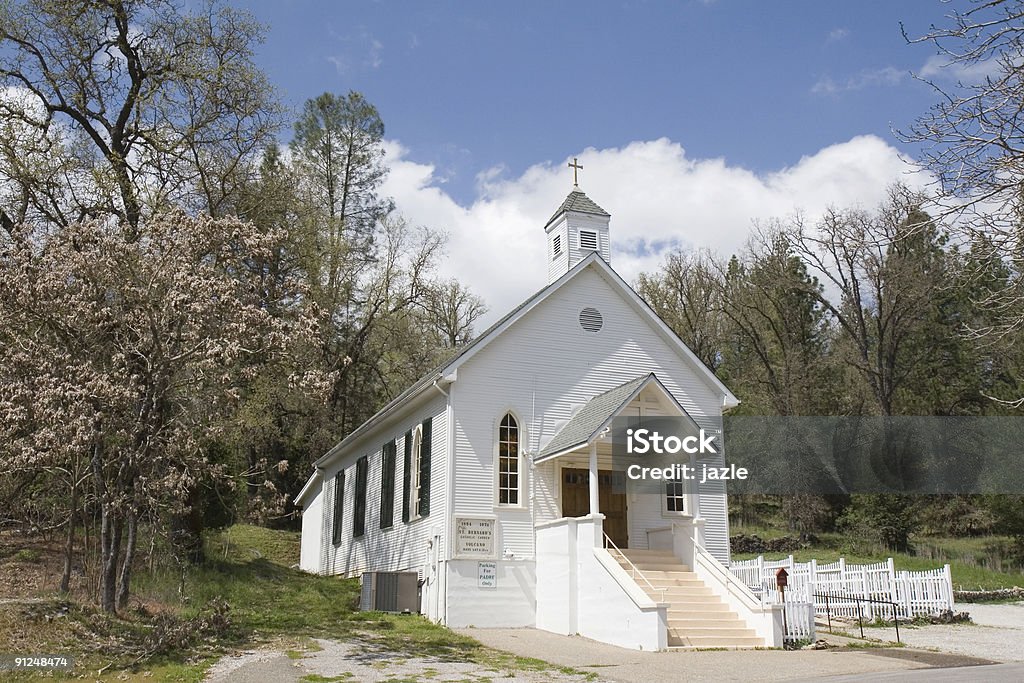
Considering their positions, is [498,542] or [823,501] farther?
[823,501]

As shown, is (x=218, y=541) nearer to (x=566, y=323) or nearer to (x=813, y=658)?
(x=566, y=323)

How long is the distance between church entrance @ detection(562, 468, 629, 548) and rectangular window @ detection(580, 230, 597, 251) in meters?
5.73

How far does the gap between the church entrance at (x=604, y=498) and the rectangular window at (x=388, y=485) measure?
16.2 ft

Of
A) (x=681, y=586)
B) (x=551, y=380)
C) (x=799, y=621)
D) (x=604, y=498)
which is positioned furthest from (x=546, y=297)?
(x=799, y=621)

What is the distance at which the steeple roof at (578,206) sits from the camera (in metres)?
22.6

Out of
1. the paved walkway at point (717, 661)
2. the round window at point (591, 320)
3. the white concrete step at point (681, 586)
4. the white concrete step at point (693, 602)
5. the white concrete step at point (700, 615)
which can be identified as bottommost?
the paved walkway at point (717, 661)

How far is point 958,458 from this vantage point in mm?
37469

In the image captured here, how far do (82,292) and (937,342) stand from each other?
3715 centimetres

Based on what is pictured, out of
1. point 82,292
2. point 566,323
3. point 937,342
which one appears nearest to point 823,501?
point 937,342

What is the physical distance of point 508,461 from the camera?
63.7 feet

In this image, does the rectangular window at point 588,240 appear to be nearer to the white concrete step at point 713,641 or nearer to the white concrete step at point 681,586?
the white concrete step at point 681,586

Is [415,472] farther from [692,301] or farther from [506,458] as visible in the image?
[692,301]
